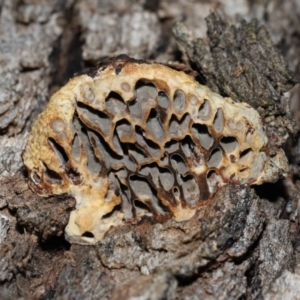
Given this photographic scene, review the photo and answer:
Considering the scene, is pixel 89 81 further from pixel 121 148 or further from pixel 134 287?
pixel 134 287

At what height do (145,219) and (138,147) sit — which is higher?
(138,147)

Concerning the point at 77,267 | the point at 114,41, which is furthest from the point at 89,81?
the point at 114,41

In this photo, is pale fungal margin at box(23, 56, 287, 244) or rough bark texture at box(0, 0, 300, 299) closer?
rough bark texture at box(0, 0, 300, 299)

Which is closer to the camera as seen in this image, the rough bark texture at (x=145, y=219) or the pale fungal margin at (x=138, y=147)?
the rough bark texture at (x=145, y=219)
